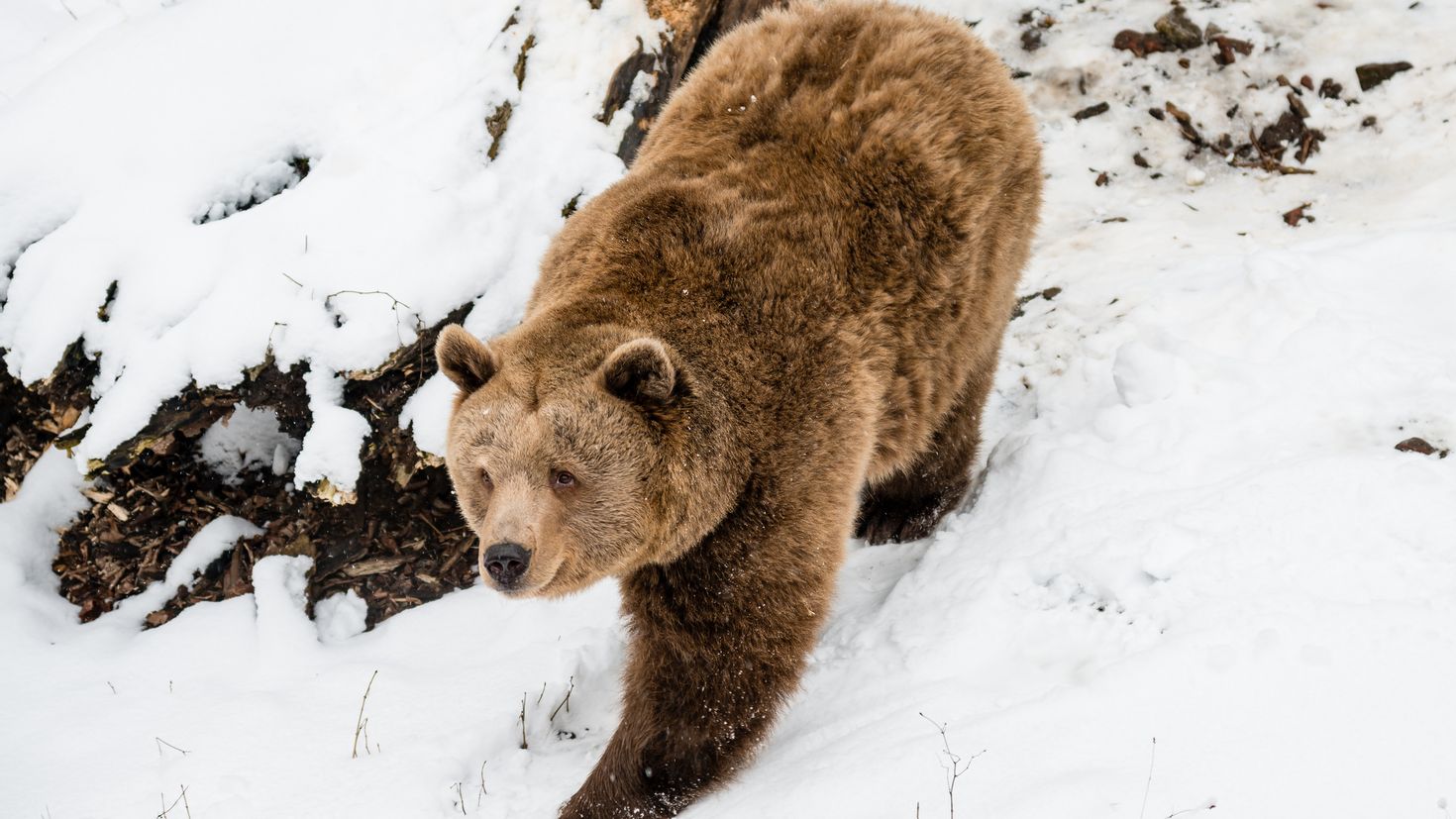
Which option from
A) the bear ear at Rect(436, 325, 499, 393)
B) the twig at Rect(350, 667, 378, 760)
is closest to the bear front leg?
the bear ear at Rect(436, 325, 499, 393)

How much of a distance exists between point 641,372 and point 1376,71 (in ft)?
19.7

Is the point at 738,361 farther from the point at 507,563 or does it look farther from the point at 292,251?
the point at 292,251

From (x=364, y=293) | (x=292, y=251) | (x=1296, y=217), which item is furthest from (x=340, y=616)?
(x=1296, y=217)

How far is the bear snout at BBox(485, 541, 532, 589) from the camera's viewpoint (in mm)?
3559

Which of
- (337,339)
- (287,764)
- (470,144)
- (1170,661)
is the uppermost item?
(470,144)

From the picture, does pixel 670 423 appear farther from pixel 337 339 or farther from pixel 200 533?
pixel 200 533

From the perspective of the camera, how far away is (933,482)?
18.7 ft

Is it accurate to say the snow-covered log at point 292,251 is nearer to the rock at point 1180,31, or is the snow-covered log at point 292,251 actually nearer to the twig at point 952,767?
the rock at point 1180,31

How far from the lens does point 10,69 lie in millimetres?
8586

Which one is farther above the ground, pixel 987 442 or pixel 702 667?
pixel 702 667

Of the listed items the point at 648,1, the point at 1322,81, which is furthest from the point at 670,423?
the point at 1322,81

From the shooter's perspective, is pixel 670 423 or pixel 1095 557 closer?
pixel 670 423

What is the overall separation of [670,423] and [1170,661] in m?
1.99

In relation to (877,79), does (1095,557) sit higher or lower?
lower
